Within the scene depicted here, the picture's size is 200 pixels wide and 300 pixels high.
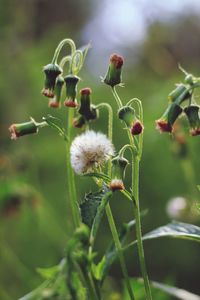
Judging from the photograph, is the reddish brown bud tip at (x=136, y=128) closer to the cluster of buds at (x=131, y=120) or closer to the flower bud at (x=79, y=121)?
the cluster of buds at (x=131, y=120)

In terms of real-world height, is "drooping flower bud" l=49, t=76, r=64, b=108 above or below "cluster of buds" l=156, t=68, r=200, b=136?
above

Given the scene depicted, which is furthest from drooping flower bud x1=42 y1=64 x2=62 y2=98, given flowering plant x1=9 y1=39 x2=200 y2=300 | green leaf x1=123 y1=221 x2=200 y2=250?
green leaf x1=123 y1=221 x2=200 y2=250

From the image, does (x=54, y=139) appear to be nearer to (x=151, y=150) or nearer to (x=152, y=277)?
(x=151, y=150)

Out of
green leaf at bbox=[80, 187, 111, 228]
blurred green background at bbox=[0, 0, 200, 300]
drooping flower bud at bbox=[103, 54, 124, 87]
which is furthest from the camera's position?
blurred green background at bbox=[0, 0, 200, 300]

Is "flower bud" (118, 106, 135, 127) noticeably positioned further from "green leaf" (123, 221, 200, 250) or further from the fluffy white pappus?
"green leaf" (123, 221, 200, 250)

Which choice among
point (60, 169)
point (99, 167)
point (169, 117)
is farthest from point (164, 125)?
point (60, 169)

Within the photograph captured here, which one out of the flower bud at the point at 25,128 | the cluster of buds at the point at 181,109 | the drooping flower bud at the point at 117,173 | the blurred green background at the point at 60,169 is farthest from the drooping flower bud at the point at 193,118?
the blurred green background at the point at 60,169

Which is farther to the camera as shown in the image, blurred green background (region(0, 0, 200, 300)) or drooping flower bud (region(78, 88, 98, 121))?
blurred green background (region(0, 0, 200, 300))

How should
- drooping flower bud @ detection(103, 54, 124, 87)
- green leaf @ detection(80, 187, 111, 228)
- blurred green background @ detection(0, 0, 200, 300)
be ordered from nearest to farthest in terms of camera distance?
green leaf @ detection(80, 187, 111, 228) < drooping flower bud @ detection(103, 54, 124, 87) < blurred green background @ detection(0, 0, 200, 300)
